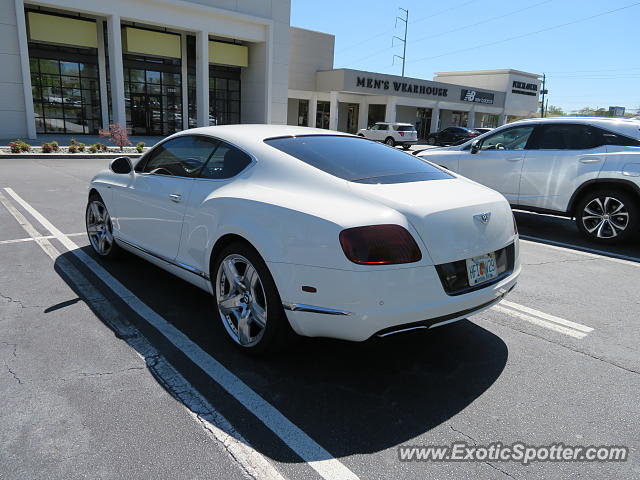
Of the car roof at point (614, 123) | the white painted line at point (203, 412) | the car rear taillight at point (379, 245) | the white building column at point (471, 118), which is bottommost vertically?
the white painted line at point (203, 412)

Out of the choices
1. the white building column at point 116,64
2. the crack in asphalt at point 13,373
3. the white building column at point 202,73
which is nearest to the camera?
the crack in asphalt at point 13,373

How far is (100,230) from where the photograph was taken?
539 centimetres

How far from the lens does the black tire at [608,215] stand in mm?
6723

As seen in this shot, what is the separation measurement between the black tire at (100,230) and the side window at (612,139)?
6.81 metres

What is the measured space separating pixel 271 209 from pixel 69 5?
26079 millimetres

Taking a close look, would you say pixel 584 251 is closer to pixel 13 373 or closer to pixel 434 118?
pixel 13 373

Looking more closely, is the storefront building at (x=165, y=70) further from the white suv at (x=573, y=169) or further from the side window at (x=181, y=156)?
the side window at (x=181, y=156)

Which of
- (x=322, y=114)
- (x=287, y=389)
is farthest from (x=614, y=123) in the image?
(x=322, y=114)

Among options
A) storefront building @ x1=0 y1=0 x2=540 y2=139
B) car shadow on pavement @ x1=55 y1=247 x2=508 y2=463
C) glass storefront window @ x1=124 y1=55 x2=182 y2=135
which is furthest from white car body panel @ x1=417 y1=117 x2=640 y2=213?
glass storefront window @ x1=124 y1=55 x2=182 y2=135

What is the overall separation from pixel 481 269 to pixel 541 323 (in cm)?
139

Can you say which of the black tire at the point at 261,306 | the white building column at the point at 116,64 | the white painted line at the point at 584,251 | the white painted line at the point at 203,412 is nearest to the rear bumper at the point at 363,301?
the black tire at the point at 261,306

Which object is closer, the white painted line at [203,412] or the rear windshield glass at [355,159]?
the white painted line at [203,412]

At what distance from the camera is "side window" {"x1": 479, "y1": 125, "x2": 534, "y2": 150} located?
26.1 feet

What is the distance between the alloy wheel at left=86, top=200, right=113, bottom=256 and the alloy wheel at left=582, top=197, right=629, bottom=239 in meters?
6.59
